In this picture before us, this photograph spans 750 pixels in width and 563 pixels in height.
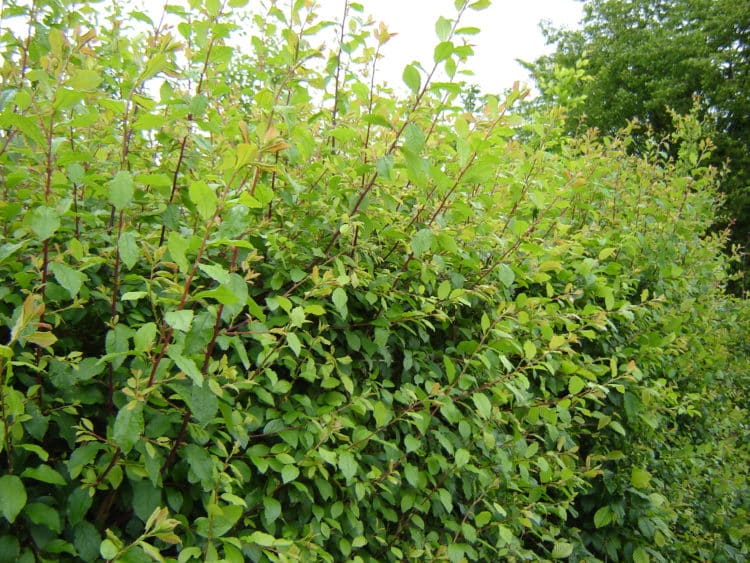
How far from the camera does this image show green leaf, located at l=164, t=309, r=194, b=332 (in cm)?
119

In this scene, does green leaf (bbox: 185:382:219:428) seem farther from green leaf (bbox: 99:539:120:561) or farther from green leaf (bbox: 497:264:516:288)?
green leaf (bbox: 497:264:516:288)

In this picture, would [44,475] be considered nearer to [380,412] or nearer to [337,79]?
[380,412]

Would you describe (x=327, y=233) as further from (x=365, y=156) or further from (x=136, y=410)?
(x=136, y=410)

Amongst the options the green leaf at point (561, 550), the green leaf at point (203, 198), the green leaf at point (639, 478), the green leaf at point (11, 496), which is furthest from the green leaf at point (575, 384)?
the green leaf at point (11, 496)

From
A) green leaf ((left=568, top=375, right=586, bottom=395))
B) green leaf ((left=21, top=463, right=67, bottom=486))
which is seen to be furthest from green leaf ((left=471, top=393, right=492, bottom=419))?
green leaf ((left=21, top=463, right=67, bottom=486))

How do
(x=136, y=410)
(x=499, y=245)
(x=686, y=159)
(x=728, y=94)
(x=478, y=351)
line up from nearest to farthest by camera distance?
(x=136, y=410) < (x=478, y=351) < (x=499, y=245) < (x=686, y=159) < (x=728, y=94)

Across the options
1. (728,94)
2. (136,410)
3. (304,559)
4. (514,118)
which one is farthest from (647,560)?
(728,94)

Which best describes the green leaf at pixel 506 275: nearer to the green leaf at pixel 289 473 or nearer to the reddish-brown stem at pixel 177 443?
the green leaf at pixel 289 473

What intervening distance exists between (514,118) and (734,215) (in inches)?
792

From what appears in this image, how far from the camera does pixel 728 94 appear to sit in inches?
802

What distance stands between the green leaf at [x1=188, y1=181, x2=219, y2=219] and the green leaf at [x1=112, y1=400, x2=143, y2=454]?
17.4 inches

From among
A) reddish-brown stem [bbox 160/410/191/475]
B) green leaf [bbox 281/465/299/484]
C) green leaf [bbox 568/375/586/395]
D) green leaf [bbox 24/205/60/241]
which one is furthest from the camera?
green leaf [bbox 568/375/586/395]

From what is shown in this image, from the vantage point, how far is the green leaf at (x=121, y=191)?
4.33 ft

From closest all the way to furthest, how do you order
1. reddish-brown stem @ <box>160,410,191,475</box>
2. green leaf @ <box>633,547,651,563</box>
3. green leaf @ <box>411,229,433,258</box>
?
1. reddish-brown stem @ <box>160,410,191,475</box>
2. green leaf @ <box>411,229,433,258</box>
3. green leaf @ <box>633,547,651,563</box>
